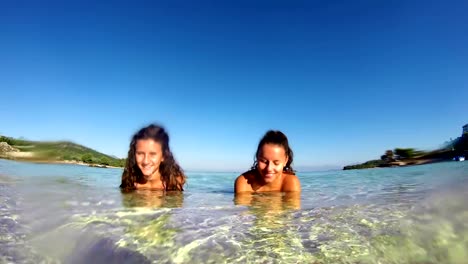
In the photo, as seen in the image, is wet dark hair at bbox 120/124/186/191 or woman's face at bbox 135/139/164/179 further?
wet dark hair at bbox 120/124/186/191

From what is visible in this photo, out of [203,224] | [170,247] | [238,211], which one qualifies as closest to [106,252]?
[170,247]

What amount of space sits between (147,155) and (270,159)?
105 inches

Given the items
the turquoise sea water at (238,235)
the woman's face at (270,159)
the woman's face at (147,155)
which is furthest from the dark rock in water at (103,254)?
the woman's face at (147,155)

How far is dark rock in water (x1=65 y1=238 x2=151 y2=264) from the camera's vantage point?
254 centimetres

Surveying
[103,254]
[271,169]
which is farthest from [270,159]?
[103,254]

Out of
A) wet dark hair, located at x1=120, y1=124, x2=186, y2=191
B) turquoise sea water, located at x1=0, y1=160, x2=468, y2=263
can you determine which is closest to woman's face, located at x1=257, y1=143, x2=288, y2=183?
turquoise sea water, located at x1=0, y1=160, x2=468, y2=263

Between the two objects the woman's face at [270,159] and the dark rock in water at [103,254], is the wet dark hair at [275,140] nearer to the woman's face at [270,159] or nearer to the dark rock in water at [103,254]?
the woman's face at [270,159]

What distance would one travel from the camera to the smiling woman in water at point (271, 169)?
6.22 m

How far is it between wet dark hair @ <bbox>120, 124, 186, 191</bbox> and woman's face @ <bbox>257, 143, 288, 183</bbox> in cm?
228

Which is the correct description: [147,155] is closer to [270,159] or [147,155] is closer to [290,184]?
[270,159]

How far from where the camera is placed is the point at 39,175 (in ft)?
34.9

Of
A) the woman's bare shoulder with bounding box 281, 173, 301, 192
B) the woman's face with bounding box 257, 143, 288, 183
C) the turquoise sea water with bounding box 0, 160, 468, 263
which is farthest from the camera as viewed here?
the woman's bare shoulder with bounding box 281, 173, 301, 192

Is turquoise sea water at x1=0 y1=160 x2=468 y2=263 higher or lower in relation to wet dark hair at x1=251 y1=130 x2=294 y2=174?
lower

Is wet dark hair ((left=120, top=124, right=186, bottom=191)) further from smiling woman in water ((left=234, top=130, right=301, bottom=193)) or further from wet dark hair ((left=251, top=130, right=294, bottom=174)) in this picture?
wet dark hair ((left=251, top=130, right=294, bottom=174))
